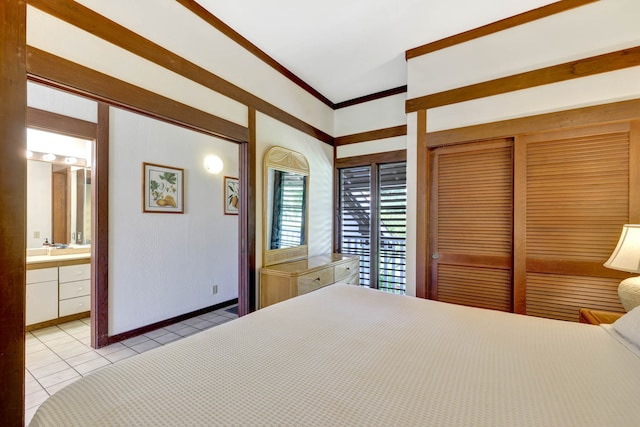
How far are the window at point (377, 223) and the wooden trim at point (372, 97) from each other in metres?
0.88

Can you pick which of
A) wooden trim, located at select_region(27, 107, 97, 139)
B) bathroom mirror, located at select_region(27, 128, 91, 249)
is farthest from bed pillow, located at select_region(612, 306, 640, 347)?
bathroom mirror, located at select_region(27, 128, 91, 249)

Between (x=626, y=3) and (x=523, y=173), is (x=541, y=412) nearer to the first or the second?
(x=523, y=173)

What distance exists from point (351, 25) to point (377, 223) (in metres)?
2.16

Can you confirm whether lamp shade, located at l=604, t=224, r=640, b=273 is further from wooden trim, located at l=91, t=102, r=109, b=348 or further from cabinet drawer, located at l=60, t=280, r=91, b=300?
cabinet drawer, located at l=60, t=280, r=91, b=300

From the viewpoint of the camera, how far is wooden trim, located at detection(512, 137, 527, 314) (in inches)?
90.0

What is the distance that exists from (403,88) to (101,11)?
9.59 ft

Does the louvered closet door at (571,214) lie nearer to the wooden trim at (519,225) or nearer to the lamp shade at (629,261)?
the wooden trim at (519,225)

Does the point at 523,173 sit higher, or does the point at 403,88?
the point at 403,88

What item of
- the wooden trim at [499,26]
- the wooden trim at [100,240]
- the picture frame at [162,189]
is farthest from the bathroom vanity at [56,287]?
the wooden trim at [499,26]

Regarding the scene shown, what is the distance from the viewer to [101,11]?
161 centimetres

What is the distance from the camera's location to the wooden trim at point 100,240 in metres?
2.61

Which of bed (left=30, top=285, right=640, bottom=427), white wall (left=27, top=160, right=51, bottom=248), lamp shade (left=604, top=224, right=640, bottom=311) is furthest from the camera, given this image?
white wall (left=27, top=160, right=51, bottom=248)

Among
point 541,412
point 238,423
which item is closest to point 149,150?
point 238,423

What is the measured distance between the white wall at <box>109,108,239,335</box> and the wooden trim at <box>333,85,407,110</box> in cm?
172
